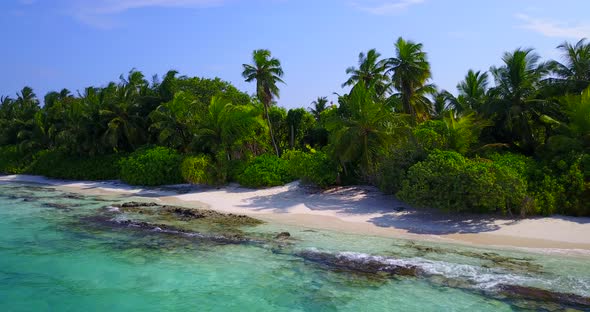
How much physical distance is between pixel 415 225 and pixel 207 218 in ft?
26.6

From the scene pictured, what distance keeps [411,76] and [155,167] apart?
16.7 metres

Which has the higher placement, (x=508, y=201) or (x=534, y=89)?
(x=534, y=89)

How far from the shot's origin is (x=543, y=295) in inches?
378

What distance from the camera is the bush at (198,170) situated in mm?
25062

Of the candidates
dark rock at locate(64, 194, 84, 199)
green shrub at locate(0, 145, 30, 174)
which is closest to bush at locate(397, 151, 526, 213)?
dark rock at locate(64, 194, 84, 199)

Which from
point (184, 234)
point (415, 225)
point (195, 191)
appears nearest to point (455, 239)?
point (415, 225)

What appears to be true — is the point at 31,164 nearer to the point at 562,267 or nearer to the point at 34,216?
the point at 34,216

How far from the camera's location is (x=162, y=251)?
14.0 meters

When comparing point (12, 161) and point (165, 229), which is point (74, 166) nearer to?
point (12, 161)

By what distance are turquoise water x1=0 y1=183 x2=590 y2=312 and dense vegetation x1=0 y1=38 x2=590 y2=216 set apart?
3907 millimetres

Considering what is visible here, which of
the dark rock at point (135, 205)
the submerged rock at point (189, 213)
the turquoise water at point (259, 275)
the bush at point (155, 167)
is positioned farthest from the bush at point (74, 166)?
the turquoise water at point (259, 275)

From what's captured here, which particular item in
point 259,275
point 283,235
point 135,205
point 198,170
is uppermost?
point 198,170

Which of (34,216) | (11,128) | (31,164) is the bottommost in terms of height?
(34,216)

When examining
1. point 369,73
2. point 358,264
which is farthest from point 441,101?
point 358,264
